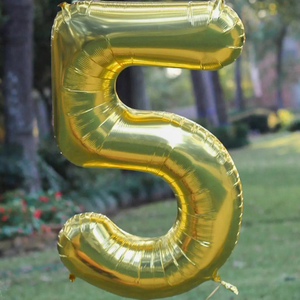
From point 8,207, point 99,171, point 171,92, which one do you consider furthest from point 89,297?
point 171,92

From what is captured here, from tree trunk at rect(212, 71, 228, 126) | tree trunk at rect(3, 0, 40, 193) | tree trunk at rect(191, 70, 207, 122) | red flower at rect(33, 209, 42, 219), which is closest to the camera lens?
red flower at rect(33, 209, 42, 219)

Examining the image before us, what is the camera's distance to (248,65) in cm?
4672

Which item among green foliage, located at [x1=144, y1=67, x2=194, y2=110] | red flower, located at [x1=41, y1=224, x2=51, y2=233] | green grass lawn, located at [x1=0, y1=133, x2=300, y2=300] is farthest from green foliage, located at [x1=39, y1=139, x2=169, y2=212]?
green foliage, located at [x1=144, y1=67, x2=194, y2=110]

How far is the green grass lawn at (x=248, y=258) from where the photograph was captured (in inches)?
204

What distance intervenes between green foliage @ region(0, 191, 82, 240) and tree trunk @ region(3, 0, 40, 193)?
1.60 ft

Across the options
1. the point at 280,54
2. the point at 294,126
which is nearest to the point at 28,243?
the point at 294,126

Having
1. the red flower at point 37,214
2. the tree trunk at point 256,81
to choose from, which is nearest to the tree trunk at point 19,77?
the red flower at point 37,214

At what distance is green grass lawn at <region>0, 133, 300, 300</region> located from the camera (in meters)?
5.18

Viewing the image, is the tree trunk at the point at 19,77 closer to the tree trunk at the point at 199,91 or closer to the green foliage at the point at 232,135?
the tree trunk at the point at 199,91

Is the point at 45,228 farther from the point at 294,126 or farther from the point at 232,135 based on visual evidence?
the point at 294,126

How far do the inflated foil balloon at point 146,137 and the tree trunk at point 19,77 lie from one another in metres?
6.53

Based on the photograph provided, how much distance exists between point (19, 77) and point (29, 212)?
2129 millimetres

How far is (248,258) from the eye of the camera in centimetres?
652

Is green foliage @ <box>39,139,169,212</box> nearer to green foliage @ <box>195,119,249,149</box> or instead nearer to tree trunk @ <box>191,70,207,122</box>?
tree trunk @ <box>191,70,207,122</box>
